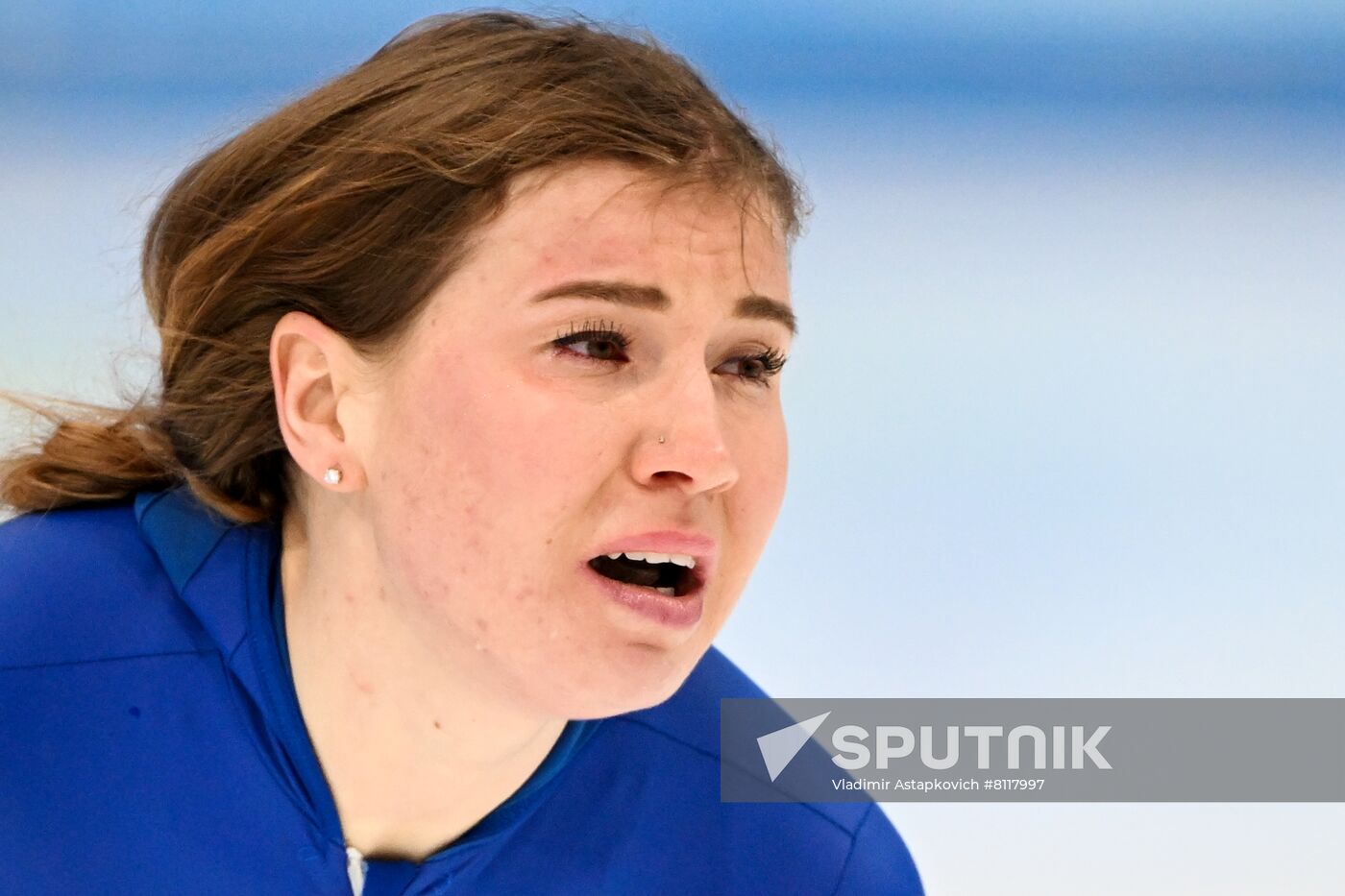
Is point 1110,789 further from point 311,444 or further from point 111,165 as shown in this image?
point 111,165

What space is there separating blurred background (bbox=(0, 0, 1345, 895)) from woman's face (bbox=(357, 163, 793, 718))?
29.2 inches

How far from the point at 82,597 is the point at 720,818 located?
742 mm

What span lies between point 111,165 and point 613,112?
2340mm

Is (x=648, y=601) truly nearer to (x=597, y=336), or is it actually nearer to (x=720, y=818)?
(x=597, y=336)

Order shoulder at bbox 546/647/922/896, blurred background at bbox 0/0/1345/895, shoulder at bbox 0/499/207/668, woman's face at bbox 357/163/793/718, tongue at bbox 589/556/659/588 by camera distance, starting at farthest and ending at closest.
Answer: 1. blurred background at bbox 0/0/1345/895
2. shoulder at bbox 546/647/922/896
3. shoulder at bbox 0/499/207/668
4. tongue at bbox 589/556/659/588
5. woman's face at bbox 357/163/793/718

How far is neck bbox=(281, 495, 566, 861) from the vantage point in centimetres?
163

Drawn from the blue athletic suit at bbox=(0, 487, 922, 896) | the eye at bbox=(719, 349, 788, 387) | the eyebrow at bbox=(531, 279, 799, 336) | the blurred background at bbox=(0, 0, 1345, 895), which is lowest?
the blue athletic suit at bbox=(0, 487, 922, 896)

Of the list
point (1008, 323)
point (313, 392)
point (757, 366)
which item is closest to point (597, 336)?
point (757, 366)

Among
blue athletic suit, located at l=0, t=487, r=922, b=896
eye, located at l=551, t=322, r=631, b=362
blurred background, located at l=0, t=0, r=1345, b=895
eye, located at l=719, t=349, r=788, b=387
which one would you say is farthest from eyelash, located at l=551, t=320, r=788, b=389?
blurred background, located at l=0, t=0, r=1345, b=895

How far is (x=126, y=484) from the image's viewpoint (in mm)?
1901

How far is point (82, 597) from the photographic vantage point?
170 centimetres

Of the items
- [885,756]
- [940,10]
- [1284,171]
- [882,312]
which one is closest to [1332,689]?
[885,756]

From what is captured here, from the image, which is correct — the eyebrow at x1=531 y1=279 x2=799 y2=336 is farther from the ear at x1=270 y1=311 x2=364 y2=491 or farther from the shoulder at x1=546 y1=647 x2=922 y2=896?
the shoulder at x1=546 y1=647 x2=922 y2=896

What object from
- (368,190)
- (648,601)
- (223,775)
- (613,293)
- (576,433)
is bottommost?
(223,775)
